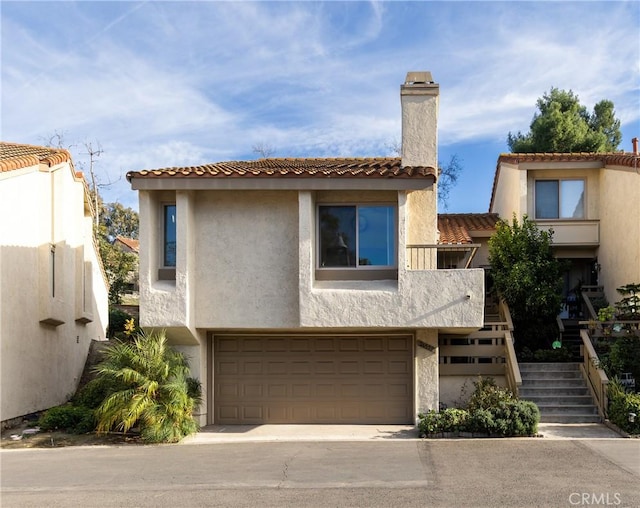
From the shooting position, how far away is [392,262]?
15.0 m

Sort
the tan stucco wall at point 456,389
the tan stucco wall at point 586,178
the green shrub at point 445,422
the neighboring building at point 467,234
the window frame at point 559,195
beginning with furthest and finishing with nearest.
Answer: the window frame at point 559,195, the tan stucco wall at point 586,178, the neighboring building at point 467,234, the tan stucco wall at point 456,389, the green shrub at point 445,422

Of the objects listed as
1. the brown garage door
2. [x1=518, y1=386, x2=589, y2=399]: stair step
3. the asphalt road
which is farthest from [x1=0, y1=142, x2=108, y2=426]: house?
[x1=518, y1=386, x2=589, y2=399]: stair step

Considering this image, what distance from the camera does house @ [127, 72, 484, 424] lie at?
14523 millimetres

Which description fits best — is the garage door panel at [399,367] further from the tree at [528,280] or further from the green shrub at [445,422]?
the tree at [528,280]

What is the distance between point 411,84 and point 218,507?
34.2ft

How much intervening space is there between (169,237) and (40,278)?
13.2 feet

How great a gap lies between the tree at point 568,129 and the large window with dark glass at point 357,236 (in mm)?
18792

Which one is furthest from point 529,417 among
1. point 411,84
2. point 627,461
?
point 411,84

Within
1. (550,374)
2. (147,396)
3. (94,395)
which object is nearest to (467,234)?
(550,374)

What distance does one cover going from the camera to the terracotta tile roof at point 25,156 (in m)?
15.7

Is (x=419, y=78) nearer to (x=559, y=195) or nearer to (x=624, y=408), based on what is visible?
(x=559, y=195)

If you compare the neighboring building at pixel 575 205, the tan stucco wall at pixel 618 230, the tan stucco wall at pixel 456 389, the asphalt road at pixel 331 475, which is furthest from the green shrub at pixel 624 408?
the neighboring building at pixel 575 205

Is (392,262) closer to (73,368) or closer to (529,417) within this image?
(529,417)

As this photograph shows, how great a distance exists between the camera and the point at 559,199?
69.3 ft
